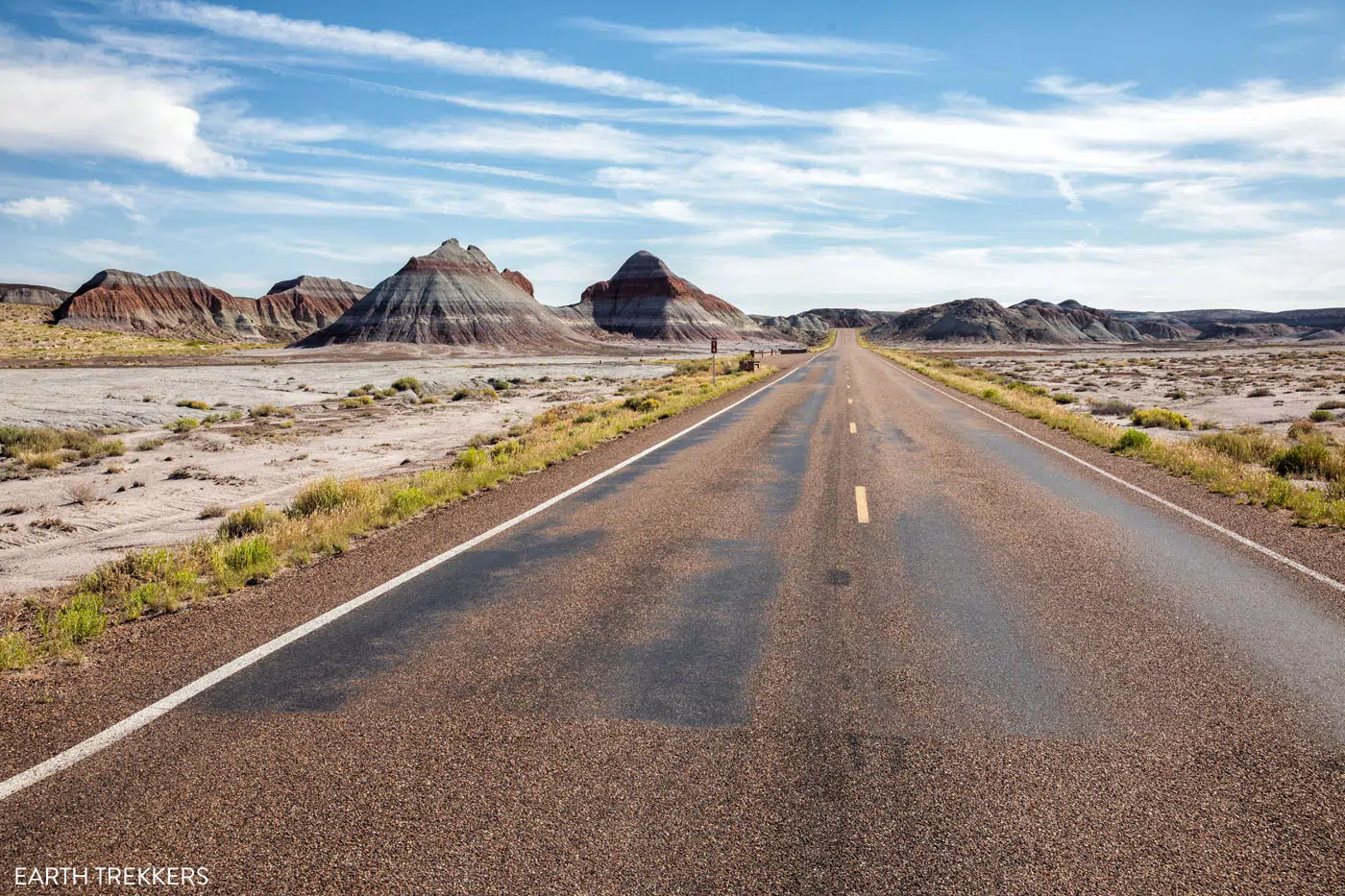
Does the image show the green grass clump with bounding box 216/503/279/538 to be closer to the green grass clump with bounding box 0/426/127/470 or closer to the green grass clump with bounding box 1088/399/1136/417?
the green grass clump with bounding box 0/426/127/470

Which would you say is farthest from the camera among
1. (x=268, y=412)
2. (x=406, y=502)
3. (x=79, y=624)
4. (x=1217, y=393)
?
(x=1217, y=393)

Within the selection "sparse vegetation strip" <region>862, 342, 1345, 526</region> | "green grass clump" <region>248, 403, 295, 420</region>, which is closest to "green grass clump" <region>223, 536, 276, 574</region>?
"sparse vegetation strip" <region>862, 342, 1345, 526</region>

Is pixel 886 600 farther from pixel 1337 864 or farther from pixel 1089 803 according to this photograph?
pixel 1337 864

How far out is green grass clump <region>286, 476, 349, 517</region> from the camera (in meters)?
9.86

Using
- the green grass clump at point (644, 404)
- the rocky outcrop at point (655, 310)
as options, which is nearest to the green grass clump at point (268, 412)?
the green grass clump at point (644, 404)

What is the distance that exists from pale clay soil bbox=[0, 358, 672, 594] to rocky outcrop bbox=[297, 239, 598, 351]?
85070 millimetres

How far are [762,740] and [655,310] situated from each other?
7021 inches

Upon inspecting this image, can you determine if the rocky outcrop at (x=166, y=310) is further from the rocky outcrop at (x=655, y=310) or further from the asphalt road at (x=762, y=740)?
the asphalt road at (x=762, y=740)

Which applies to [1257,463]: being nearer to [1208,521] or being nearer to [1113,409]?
[1208,521]

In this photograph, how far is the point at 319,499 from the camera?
10.1 m

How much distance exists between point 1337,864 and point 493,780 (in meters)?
3.55

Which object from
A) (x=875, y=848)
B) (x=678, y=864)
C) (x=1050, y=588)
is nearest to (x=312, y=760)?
(x=678, y=864)

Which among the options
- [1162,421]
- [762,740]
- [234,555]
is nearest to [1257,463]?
[1162,421]

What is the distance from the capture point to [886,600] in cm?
626
